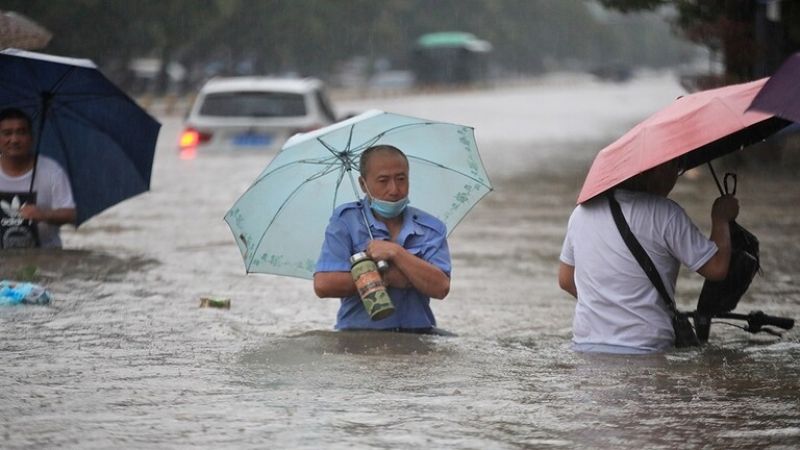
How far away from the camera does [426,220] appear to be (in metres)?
7.83

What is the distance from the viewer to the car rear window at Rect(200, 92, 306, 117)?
21078 millimetres

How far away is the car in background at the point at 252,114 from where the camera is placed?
21.0 metres

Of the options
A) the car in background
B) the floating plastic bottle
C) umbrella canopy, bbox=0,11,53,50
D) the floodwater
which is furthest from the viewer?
the car in background

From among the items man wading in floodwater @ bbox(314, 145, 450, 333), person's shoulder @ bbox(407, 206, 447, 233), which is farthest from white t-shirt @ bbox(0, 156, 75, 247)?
person's shoulder @ bbox(407, 206, 447, 233)

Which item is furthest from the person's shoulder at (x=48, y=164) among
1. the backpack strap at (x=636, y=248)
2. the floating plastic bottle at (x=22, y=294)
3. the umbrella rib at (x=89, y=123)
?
the backpack strap at (x=636, y=248)

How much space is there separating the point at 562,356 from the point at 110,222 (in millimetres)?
9197

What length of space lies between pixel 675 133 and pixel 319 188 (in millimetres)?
2103

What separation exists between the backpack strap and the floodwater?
0.38 m

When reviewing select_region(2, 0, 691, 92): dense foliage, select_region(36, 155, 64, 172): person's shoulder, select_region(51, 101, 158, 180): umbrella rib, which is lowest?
select_region(36, 155, 64, 172): person's shoulder

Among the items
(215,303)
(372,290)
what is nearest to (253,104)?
(215,303)

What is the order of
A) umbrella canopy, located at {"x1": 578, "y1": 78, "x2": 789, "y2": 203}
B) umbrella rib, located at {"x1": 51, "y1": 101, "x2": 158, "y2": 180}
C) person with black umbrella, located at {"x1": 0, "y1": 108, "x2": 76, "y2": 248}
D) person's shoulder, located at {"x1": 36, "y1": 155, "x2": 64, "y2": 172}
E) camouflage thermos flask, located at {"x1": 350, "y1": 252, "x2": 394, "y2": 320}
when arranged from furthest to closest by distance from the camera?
umbrella rib, located at {"x1": 51, "y1": 101, "x2": 158, "y2": 180}
person's shoulder, located at {"x1": 36, "y1": 155, "x2": 64, "y2": 172}
person with black umbrella, located at {"x1": 0, "y1": 108, "x2": 76, "y2": 248}
camouflage thermos flask, located at {"x1": 350, "y1": 252, "x2": 394, "y2": 320}
umbrella canopy, located at {"x1": 578, "y1": 78, "x2": 789, "y2": 203}

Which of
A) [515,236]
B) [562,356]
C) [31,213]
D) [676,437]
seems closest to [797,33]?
[515,236]

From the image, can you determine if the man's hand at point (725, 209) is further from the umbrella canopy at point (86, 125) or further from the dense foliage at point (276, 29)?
the dense foliage at point (276, 29)

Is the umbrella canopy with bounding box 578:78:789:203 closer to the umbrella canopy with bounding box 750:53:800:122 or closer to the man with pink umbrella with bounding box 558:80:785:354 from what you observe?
the man with pink umbrella with bounding box 558:80:785:354
